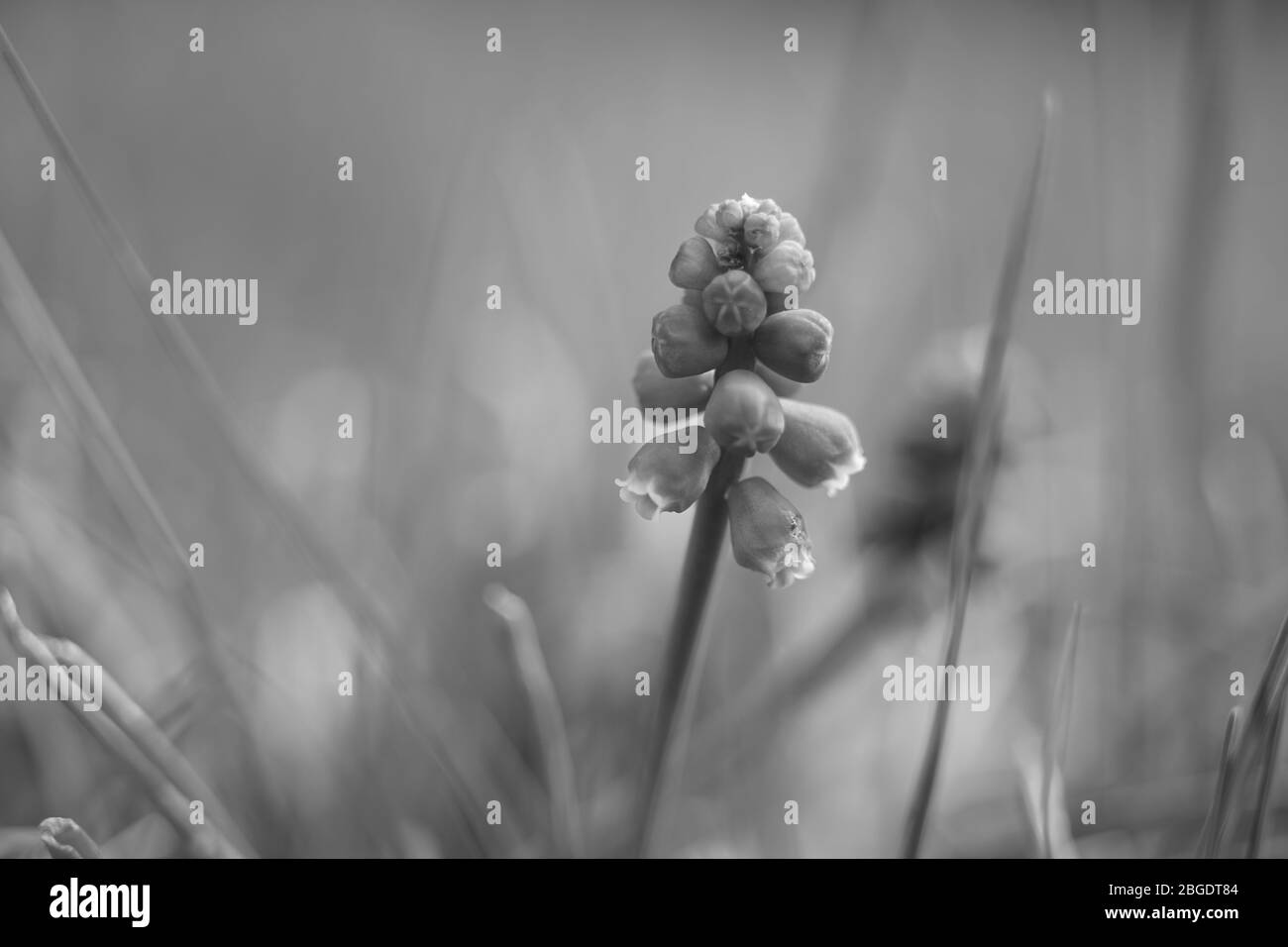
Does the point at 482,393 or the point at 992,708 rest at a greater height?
the point at 482,393

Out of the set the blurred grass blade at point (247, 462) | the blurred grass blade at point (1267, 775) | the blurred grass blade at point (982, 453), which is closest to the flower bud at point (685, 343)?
the blurred grass blade at point (982, 453)

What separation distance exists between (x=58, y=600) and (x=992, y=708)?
126 centimetres

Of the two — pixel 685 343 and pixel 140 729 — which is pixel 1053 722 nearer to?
pixel 685 343

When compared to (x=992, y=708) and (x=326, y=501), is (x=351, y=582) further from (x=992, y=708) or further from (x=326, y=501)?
(x=992, y=708)

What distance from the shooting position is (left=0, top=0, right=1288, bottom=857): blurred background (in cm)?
128

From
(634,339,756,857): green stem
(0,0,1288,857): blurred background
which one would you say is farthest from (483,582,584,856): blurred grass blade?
(634,339,756,857): green stem

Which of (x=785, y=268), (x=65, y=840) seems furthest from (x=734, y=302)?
(x=65, y=840)

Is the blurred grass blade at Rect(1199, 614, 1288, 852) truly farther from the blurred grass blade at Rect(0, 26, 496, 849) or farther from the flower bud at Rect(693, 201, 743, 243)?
the blurred grass blade at Rect(0, 26, 496, 849)

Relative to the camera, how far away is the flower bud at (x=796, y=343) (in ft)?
2.51

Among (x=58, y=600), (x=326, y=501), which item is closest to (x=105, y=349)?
(x=326, y=501)

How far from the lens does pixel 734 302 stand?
2.53 feet

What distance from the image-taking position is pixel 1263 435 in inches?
81.0

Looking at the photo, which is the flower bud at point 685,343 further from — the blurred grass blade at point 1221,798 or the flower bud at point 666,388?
the blurred grass blade at point 1221,798

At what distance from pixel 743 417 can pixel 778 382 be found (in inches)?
5.4
